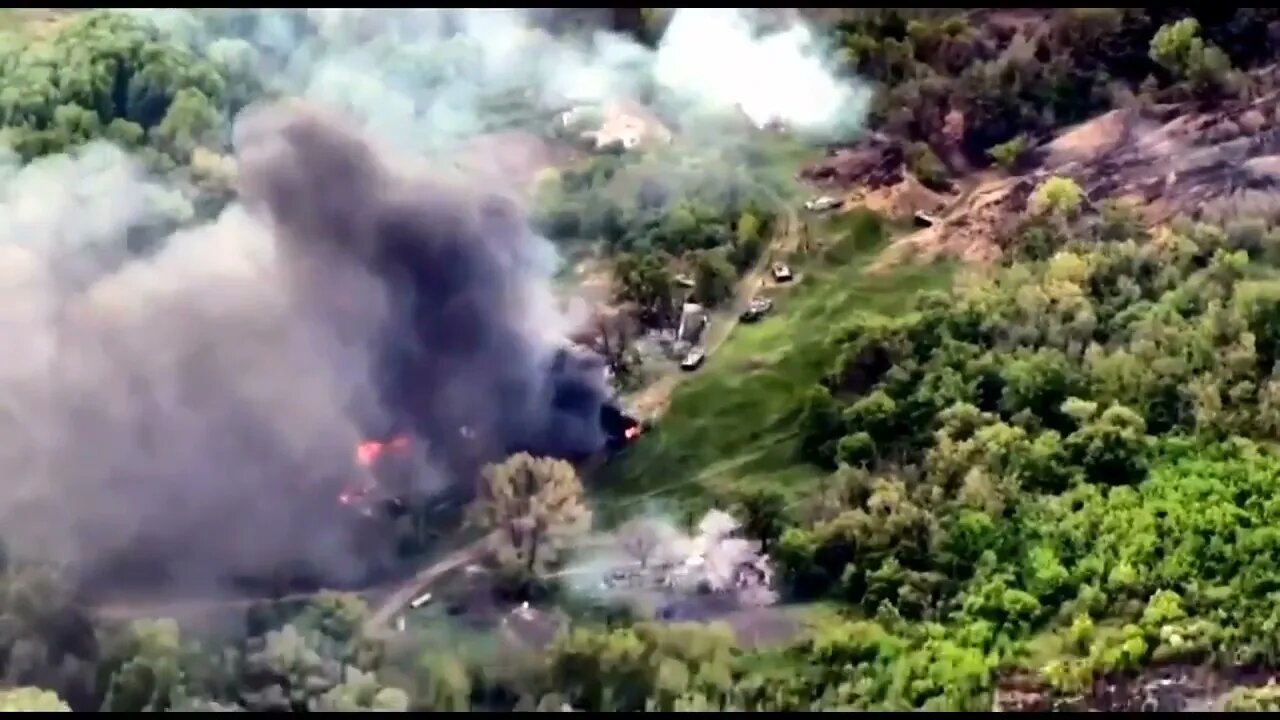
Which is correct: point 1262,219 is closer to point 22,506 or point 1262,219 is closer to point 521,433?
point 521,433

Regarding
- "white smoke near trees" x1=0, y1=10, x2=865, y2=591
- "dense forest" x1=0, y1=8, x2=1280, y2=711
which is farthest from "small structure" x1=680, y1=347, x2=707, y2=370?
"white smoke near trees" x1=0, y1=10, x2=865, y2=591

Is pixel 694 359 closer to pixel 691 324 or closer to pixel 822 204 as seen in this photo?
pixel 691 324

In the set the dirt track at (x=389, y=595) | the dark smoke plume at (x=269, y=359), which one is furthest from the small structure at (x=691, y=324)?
the dark smoke plume at (x=269, y=359)

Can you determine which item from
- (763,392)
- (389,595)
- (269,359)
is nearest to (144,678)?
(389,595)

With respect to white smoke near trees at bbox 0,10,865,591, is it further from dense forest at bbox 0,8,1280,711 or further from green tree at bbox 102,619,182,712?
green tree at bbox 102,619,182,712

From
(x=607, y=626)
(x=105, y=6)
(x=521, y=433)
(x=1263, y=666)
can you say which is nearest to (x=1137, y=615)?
(x=1263, y=666)

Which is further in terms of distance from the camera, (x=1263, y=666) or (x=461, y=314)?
(x=461, y=314)
